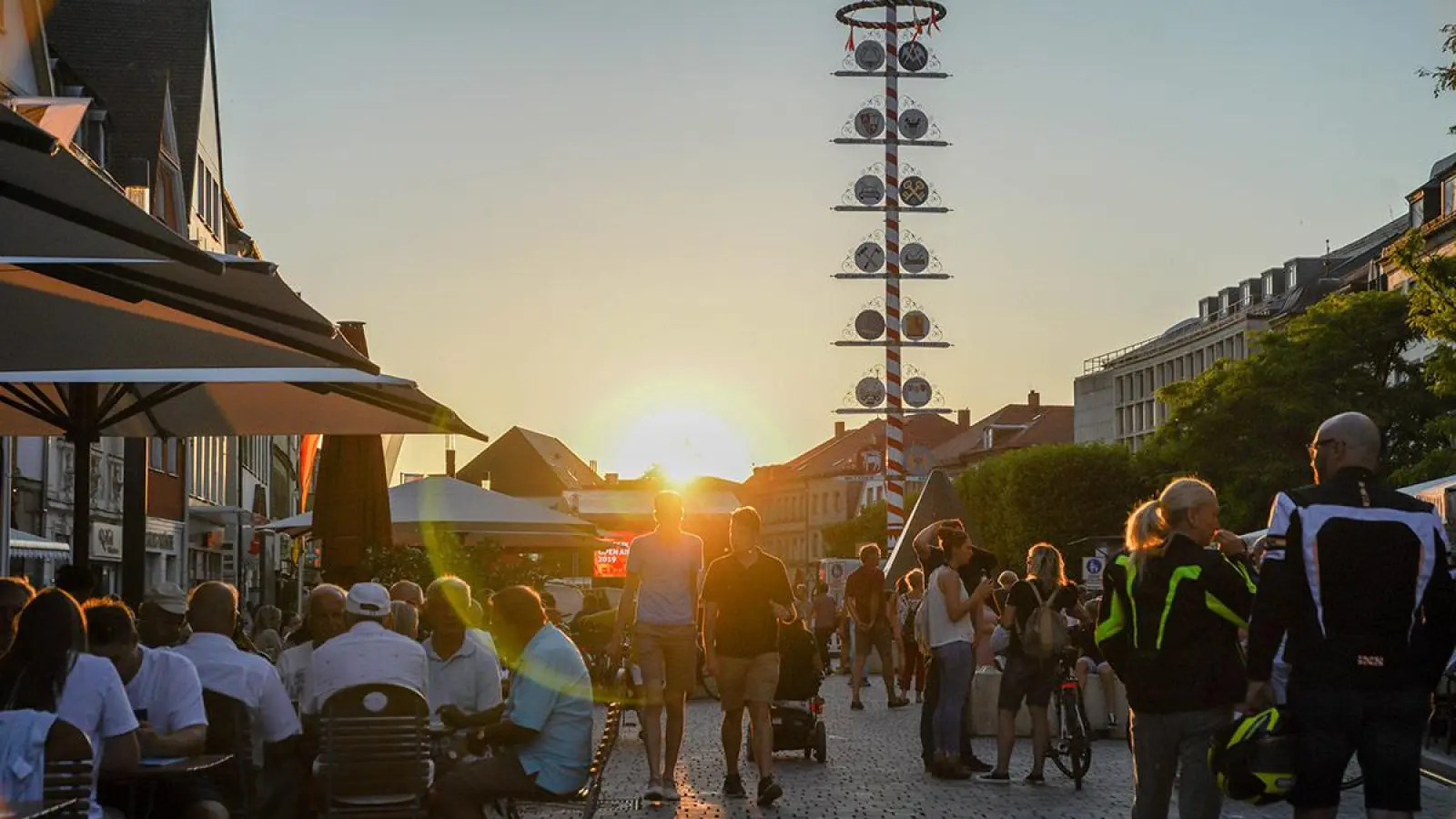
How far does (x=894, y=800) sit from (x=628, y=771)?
10.9 feet

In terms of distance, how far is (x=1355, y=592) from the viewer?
827 cm

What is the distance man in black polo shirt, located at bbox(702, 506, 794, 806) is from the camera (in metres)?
14.9

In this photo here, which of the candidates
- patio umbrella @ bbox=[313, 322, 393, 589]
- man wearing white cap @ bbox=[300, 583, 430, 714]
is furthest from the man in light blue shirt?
patio umbrella @ bbox=[313, 322, 393, 589]

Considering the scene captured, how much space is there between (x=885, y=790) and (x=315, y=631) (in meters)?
4.65

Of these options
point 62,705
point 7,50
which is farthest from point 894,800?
point 7,50

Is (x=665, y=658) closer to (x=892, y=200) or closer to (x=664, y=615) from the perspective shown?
(x=664, y=615)

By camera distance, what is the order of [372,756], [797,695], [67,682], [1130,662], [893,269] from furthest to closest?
[893,269], [797,695], [1130,662], [372,756], [67,682]

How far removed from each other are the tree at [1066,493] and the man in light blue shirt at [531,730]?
321 ft

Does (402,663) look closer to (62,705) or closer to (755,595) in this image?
(62,705)

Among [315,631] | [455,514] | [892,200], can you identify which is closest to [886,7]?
[892,200]

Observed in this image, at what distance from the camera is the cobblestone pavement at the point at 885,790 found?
551 inches

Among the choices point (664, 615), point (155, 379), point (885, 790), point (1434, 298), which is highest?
point (1434, 298)

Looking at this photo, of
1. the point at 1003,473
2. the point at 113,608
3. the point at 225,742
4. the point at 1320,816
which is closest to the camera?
the point at 1320,816

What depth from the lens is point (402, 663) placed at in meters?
9.55
